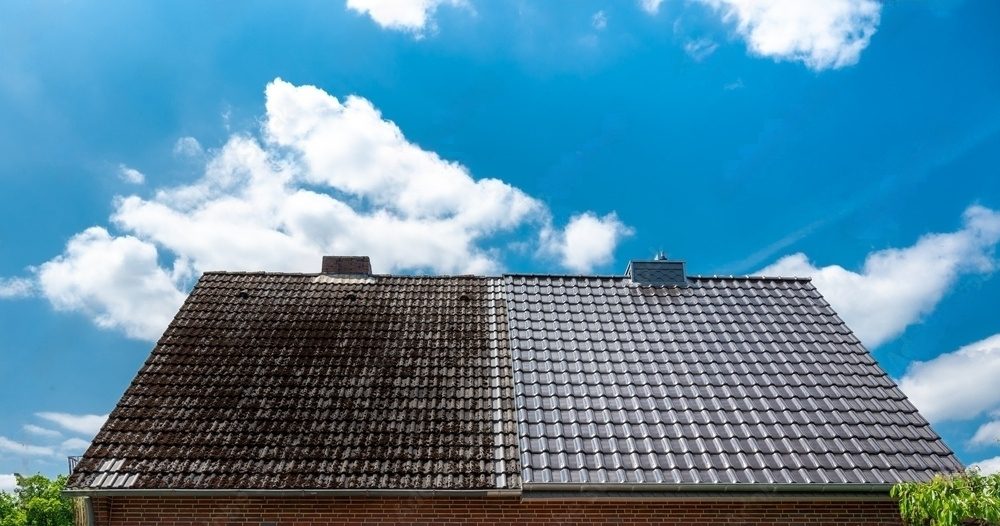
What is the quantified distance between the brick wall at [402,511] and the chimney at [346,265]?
5594mm

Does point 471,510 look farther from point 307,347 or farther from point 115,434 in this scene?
point 115,434

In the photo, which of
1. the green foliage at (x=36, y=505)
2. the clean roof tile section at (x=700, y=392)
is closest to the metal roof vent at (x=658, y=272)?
the clean roof tile section at (x=700, y=392)

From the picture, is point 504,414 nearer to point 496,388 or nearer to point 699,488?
point 496,388

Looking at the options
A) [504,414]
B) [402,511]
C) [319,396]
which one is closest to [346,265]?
[319,396]

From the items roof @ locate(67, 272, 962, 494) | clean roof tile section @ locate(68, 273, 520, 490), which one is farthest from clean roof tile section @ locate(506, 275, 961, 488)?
clean roof tile section @ locate(68, 273, 520, 490)

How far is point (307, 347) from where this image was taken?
33.9 ft

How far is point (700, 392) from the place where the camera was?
30.9ft

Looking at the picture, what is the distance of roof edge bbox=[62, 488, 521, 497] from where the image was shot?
771 centimetres

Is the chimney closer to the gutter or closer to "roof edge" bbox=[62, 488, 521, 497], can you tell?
"roof edge" bbox=[62, 488, 521, 497]

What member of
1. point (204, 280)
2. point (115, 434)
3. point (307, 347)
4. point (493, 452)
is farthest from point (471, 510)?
point (204, 280)

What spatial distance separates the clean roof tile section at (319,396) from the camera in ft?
26.2

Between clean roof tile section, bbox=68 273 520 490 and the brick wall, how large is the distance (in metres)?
0.23

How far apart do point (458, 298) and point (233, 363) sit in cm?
382

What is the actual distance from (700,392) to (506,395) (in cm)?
269
